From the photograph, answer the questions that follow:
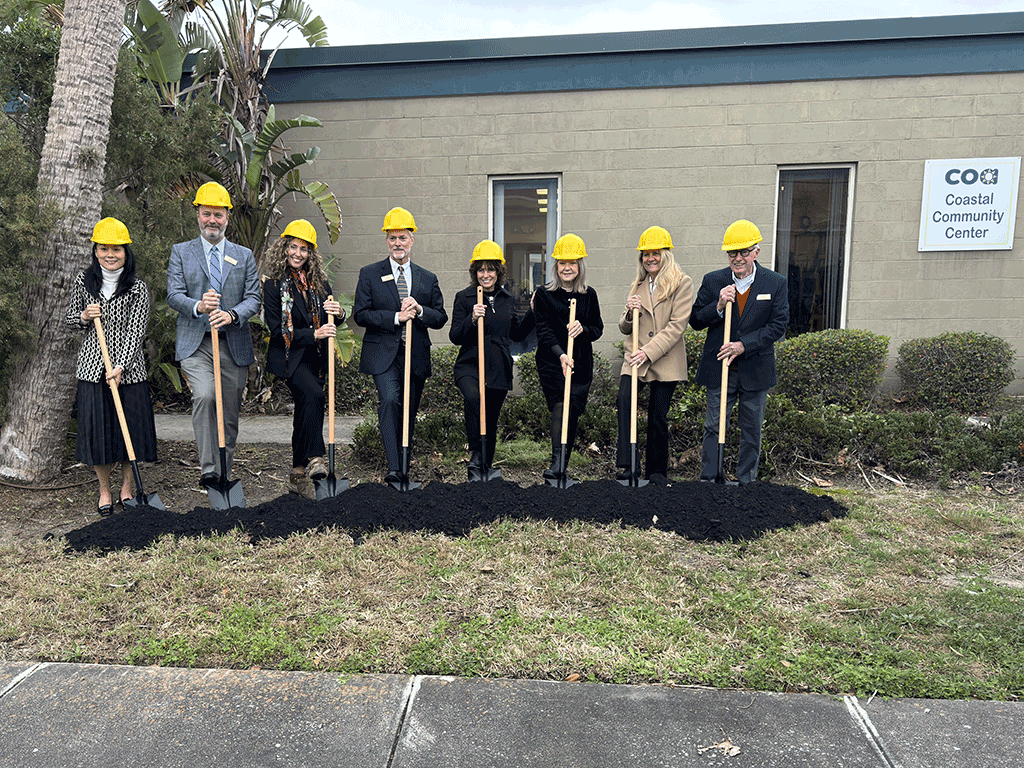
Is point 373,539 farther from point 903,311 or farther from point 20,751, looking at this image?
point 903,311

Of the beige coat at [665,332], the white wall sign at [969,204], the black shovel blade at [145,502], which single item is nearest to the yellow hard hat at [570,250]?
the beige coat at [665,332]

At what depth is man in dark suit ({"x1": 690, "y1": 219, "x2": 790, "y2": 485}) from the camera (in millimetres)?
5109

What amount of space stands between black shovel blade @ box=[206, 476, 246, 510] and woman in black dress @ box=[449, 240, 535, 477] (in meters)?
1.62

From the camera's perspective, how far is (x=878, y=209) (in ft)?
27.7

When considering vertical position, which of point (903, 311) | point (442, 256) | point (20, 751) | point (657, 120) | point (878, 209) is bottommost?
point (20, 751)

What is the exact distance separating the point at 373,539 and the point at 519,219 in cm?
571

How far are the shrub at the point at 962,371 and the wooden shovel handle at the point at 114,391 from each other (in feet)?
25.4

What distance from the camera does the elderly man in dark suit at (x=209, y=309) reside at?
15.9 feet

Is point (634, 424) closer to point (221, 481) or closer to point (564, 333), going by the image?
point (564, 333)

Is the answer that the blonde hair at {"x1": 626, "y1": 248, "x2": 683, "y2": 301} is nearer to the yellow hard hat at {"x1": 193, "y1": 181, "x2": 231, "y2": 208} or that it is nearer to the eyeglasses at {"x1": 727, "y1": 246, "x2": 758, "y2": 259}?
the eyeglasses at {"x1": 727, "y1": 246, "x2": 758, "y2": 259}

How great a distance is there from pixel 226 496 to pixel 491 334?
217 centimetres

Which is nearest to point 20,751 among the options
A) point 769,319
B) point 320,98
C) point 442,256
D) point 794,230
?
point 769,319

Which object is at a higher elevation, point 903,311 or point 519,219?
point 519,219

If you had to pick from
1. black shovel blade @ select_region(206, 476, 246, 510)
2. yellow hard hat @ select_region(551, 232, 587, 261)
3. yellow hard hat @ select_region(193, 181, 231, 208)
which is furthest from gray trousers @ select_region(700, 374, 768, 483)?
yellow hard hat @ select_region(193, 181, 231, 208)
